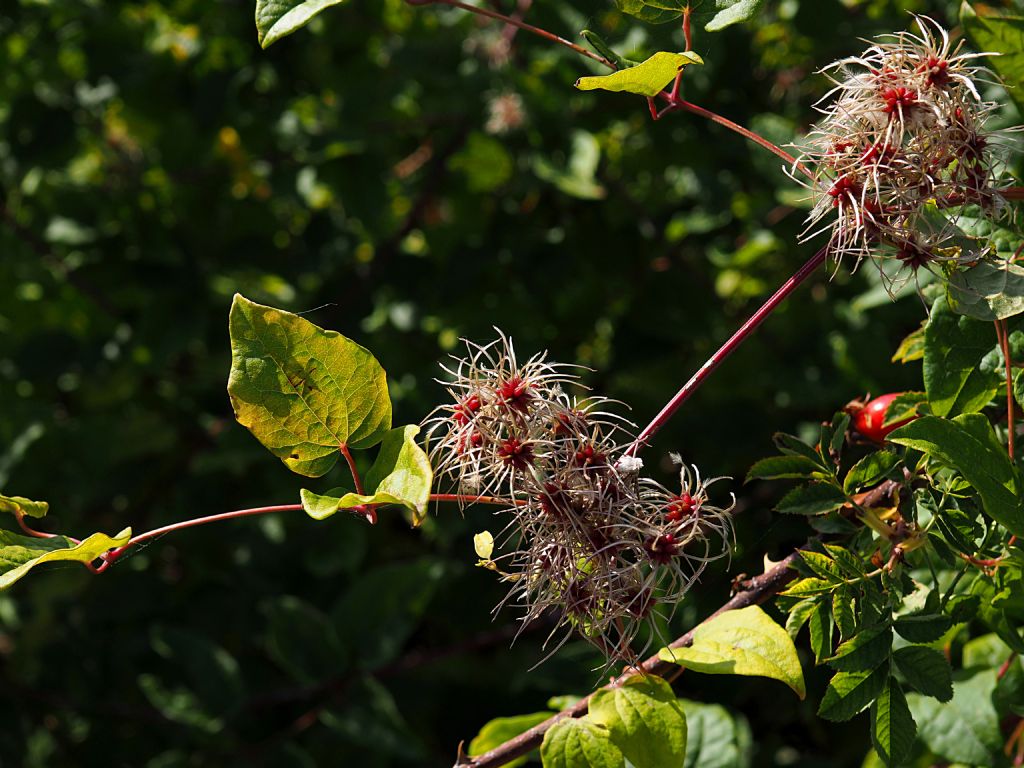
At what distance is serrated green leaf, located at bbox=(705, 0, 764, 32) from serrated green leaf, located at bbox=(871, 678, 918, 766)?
18.5 inches

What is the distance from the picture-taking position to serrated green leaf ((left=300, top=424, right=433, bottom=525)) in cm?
61

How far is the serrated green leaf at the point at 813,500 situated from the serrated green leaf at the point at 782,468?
0.01m

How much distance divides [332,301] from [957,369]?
1.15m

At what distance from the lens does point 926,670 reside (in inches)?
28.4

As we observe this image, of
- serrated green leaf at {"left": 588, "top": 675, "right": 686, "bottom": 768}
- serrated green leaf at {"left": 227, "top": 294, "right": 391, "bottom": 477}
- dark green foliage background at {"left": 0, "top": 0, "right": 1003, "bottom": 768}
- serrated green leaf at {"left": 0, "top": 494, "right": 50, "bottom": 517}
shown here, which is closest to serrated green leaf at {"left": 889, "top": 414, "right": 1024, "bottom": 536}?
serrated green leaf at {"left": 588, "top": 675, "right": 686, "bottom": 768}

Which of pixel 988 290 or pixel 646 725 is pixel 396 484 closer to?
pixel 646 725

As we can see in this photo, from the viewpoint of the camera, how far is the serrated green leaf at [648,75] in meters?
0.65

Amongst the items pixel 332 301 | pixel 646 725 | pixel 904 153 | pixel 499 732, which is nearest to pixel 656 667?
pixel 646 725

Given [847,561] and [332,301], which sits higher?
[847,561]

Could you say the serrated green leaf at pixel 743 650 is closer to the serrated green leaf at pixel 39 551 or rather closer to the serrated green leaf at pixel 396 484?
the serrated green leaf at pixel 396 484

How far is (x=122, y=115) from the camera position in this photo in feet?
6.59

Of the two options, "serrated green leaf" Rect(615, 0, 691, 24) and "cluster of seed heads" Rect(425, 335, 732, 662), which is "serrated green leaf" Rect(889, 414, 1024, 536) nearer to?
"cluster of seed heads" Rect(425, 335, 732, 662)

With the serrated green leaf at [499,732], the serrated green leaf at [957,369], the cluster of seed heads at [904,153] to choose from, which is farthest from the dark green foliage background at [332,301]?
the cluster of seed heads at [904,153]

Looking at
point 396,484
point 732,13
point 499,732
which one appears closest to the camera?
point 396,484
